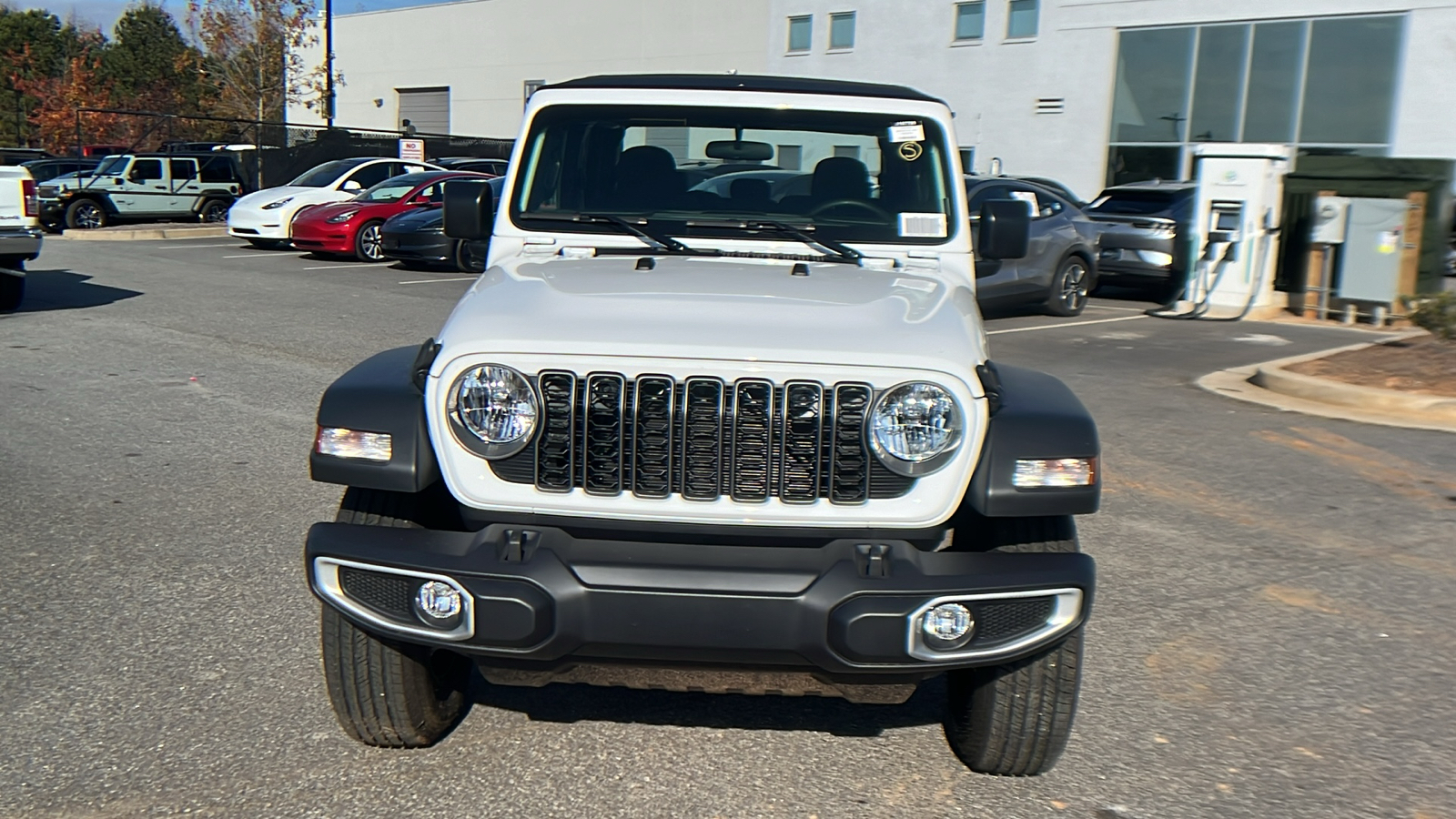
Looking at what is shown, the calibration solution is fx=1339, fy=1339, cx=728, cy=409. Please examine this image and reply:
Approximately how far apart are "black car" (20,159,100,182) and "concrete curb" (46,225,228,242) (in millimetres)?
3752

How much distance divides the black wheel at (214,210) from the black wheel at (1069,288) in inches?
795

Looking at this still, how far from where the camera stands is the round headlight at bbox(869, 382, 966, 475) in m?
3.17

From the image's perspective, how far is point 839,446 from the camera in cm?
318

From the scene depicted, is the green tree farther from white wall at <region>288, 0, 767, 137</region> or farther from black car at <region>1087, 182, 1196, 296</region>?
black car at <region>1087, 182, 1196, 296</region>

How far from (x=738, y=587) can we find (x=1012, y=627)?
26.3 inches

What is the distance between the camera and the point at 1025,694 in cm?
345

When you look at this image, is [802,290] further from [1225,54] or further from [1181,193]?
[1225,54]

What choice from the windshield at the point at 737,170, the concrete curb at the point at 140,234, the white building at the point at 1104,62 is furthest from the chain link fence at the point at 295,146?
the windshield at the point at 737,170

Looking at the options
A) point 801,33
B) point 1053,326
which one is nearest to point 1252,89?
point 801,33

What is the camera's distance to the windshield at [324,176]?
22797 mm

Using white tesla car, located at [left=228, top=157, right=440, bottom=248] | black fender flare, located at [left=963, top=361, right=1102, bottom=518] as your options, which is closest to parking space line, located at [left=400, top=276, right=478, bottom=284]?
white tesla car, located at [left=228, top=157, right=440, bottom=248]

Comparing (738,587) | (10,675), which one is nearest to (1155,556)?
(738,587)

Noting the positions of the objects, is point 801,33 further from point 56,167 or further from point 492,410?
A: point 492,410

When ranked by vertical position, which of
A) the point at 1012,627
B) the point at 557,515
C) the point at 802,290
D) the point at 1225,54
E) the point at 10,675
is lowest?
the point at 10,675
